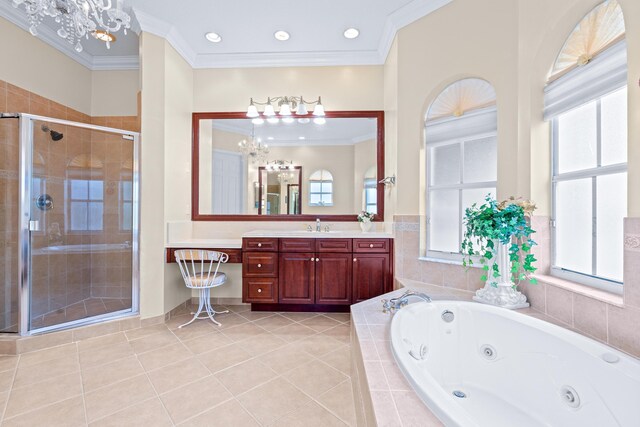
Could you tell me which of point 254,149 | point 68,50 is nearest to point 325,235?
point 254,149

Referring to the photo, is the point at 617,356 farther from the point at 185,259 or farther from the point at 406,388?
the point at 185,259

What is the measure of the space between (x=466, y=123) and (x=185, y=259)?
2799 millimetres

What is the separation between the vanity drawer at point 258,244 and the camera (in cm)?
283

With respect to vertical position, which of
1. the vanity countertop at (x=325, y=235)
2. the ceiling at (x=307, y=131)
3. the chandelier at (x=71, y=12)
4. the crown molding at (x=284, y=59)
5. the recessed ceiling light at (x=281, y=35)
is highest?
the recessed ceiling light at (x=281, y=35)

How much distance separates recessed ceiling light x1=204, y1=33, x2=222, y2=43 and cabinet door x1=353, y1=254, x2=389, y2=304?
8.77 feet

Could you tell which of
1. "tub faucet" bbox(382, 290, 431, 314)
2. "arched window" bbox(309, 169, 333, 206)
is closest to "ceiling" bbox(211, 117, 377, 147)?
"arched window" bbox(309, 169, 333, 206)

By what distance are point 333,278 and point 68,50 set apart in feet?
12.4

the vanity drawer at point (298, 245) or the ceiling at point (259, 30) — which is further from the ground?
the ceiling at point (259, 30)

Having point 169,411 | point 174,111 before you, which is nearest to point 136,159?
point 174,111

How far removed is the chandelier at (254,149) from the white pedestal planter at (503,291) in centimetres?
253

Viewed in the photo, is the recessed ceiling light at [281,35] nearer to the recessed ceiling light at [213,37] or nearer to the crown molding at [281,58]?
the crown molding at [281,58]

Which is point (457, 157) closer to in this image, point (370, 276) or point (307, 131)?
point (370, 276)

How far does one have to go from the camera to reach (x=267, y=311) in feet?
9.86

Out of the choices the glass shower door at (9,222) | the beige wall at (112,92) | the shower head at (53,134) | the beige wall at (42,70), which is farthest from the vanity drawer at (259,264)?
the beige wall at (42,70)
